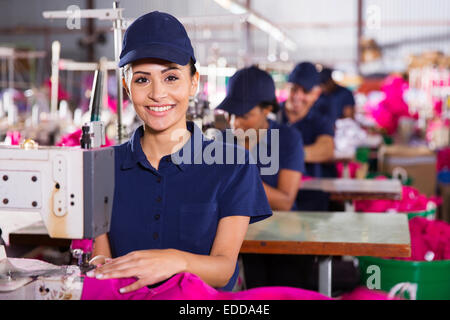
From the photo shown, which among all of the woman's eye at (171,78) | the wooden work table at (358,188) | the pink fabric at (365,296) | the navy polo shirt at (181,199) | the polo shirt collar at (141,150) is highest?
the woman's eye at (171,78)

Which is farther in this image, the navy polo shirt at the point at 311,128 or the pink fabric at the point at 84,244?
the navy polo shirt at the point at 311,128

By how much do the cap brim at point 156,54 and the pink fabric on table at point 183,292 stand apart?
0.48m

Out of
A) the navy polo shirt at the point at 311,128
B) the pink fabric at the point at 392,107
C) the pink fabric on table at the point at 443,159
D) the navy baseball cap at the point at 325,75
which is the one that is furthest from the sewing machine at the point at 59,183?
the pink fabric at the point at 392,107

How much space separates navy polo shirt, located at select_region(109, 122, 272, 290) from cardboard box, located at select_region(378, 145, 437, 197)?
158 inches

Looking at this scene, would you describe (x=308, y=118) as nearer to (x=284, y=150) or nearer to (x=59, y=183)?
(x=284, y=150)

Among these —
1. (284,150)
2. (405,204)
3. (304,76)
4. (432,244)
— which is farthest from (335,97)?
(432,244)

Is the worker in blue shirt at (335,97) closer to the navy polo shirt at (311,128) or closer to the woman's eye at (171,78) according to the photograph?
the navy polo shirt at (311,128)

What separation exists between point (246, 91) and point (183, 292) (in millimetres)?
1587

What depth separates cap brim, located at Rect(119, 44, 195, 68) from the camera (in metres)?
1.37

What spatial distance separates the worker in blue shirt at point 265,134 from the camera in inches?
103

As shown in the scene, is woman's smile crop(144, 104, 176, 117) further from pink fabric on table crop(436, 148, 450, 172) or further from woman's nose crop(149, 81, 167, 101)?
pink fabric on table crop(436, 148, 450, 172)

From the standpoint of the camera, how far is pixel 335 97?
609 centimetres
